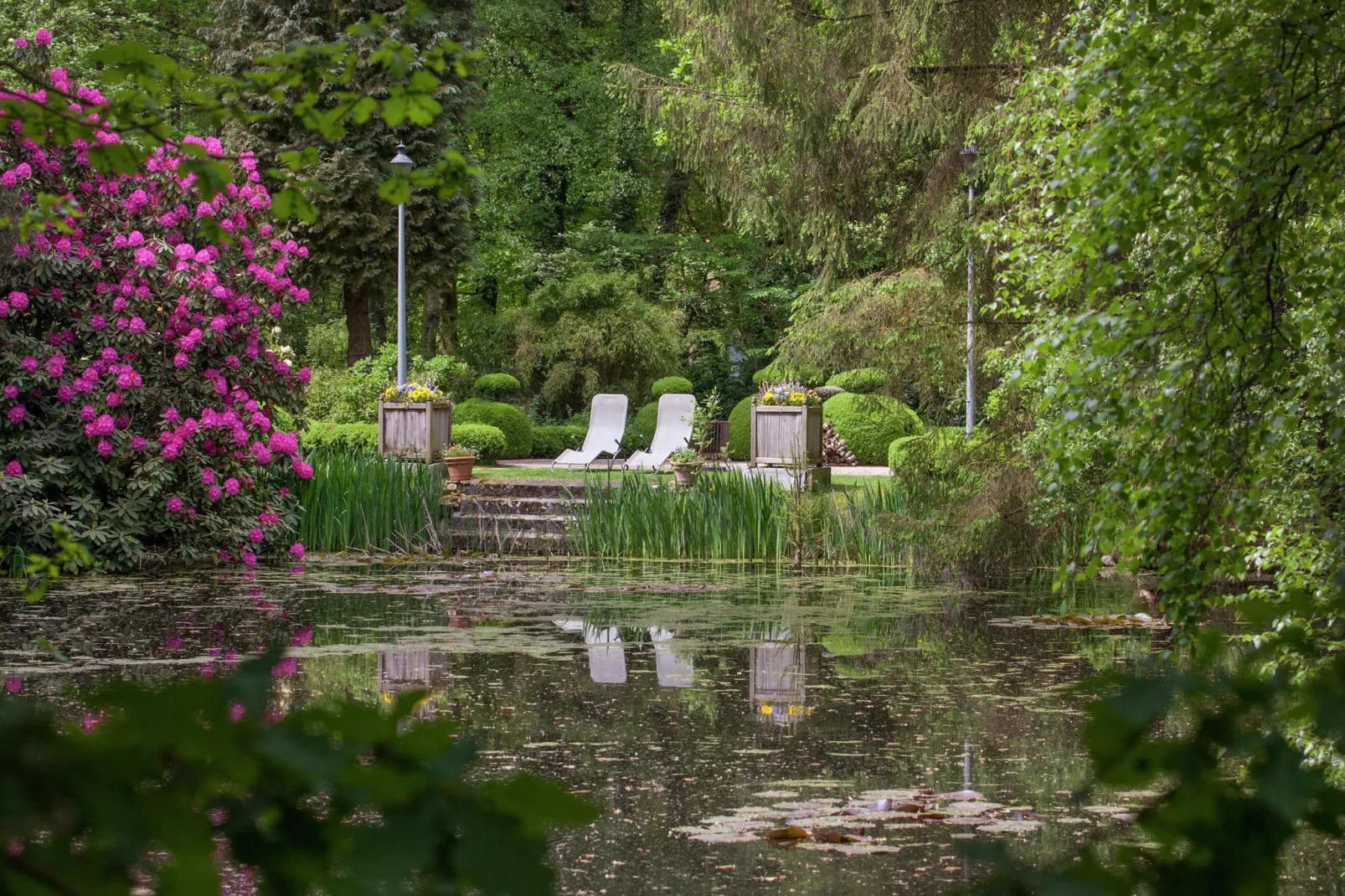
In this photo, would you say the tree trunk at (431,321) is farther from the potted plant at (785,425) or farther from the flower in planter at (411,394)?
the potted plant at (785,425)

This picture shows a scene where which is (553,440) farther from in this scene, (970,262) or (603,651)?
(603,651)

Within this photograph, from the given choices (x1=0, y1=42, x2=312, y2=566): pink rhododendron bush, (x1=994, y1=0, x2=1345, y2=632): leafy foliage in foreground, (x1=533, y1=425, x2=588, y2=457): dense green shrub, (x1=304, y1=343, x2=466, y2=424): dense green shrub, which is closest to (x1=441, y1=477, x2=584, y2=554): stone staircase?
(x1=0, y1=42, x2=312, y2=566): pink rhododendron bush

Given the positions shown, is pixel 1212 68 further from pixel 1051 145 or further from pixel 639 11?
pixel 639 11

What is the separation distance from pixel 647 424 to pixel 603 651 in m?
16.2

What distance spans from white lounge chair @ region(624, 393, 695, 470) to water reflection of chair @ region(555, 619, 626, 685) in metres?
9.35

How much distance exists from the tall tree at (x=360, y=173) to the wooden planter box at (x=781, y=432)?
910 centimetres

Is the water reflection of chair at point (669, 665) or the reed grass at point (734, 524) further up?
the reed grass at point (734, 524)

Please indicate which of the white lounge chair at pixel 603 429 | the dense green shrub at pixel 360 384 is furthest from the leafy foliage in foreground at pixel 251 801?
the dense green shrub at pixel 360 384

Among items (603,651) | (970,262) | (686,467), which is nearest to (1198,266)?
(603,651)

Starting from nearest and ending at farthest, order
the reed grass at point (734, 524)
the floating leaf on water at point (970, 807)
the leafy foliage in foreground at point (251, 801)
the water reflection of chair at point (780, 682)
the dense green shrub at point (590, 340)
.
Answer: the leafy foliage in foreground at point (251, 801) → the floating leaf on water at point (970, 807) → the water reflection of chair at point (780, 682) → the reed grass at point (734, 524) → the dense green shrub at point (590, 340)

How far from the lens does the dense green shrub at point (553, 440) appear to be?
23.1m

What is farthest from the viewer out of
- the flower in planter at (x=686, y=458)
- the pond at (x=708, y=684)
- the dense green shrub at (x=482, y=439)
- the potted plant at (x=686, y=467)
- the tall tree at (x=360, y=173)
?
the tall tree at (x=360, y=173)

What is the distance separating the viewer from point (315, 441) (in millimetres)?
18141

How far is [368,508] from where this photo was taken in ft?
39.2
